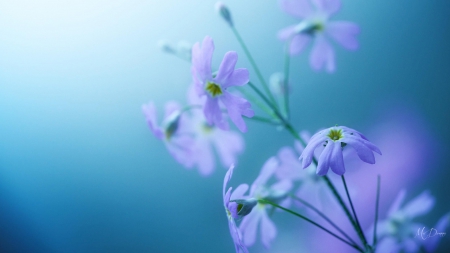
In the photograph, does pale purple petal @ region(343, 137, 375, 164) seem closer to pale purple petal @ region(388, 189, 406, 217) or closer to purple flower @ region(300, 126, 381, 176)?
purple flower @ region(300, 126, 381, 176)

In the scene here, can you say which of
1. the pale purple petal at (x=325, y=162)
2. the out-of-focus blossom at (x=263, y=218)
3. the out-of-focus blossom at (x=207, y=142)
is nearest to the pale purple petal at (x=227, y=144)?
the out-of-focus blossom at (x=207, y=142)

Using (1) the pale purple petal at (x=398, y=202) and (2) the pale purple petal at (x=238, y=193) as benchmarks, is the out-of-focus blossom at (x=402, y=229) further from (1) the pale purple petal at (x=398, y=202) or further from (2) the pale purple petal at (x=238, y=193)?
(2) the pale purple petal at (x=238, y=193)

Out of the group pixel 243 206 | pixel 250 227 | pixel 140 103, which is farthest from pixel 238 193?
pixel 140 103

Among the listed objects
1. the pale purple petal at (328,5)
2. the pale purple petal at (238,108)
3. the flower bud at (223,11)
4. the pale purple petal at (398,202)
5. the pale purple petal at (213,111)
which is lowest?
the pale purple petal at (398,202)

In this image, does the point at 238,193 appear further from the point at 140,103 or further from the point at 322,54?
the point at 140,103

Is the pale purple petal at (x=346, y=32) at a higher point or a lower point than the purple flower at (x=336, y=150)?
higher

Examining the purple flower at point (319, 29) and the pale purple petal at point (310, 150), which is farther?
the purple flower at point (319, 29)

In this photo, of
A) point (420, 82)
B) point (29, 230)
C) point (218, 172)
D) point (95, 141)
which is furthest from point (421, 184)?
point (29, 230)
